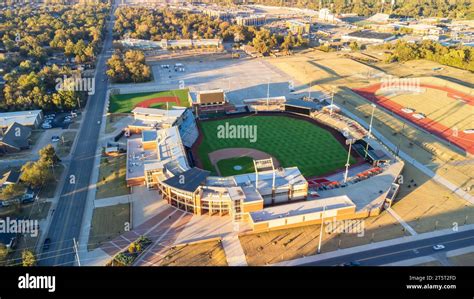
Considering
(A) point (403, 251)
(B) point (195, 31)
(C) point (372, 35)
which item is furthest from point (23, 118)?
(C) point (372, 35)

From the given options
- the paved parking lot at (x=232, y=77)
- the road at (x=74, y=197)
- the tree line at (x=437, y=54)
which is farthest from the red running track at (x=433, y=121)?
the road at (x=74, y=197)

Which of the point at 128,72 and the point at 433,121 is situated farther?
the point at 128,72

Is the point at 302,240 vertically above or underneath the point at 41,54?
underneath

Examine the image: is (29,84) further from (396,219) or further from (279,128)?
(396,219)

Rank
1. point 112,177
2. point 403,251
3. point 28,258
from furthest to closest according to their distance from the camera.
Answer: point 112,177, point 403,251, point 28,258

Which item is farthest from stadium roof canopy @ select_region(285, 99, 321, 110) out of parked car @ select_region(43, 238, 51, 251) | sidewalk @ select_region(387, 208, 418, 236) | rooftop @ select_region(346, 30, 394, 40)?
rooftop @ select_region(346, 30, 394, 40)

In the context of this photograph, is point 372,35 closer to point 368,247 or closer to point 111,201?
point 368,247

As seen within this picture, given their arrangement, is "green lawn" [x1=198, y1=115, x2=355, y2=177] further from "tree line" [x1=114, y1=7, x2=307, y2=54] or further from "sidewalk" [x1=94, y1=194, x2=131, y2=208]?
"tree line" [x1=114, y1=7, x2=307, y2=54]
